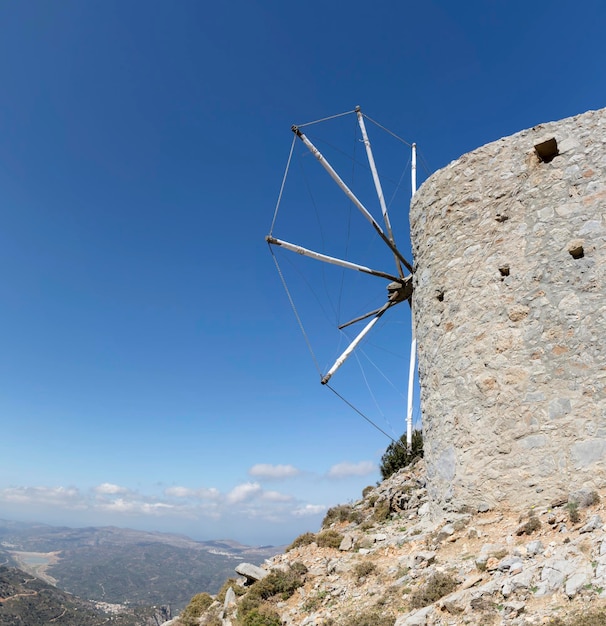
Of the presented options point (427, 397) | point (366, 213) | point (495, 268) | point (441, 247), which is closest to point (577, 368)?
point (495, 268)

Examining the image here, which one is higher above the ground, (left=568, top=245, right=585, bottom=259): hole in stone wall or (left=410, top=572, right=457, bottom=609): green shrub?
(left=568, top=245, right=585, bottom=259): hole in stone wall

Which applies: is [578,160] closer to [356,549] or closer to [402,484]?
[356,549]

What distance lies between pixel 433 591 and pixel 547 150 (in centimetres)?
891

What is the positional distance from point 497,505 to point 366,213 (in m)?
9.78

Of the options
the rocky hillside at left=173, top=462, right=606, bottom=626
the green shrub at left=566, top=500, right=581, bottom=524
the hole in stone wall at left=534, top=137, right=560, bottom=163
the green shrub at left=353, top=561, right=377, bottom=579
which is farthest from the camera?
the hole in stone wall at left=534, top=137, right=560, bottom=163

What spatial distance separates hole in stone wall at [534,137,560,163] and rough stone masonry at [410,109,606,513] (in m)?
0.03

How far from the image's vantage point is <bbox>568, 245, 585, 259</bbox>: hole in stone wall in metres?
8.27

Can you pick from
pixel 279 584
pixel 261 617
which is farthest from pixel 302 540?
→ pixel 261 617

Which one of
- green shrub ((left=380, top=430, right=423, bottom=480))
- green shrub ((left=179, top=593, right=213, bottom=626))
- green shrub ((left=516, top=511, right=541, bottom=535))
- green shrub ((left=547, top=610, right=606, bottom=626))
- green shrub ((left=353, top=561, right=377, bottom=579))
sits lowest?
green shrub ((left=179, top=593, right=213, bottom=626))

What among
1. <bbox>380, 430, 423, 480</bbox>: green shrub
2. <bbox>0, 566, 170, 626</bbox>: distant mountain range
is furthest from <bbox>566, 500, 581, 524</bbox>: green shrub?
<bbox>0, 566, 170, 626</bbox>: distant mountain range

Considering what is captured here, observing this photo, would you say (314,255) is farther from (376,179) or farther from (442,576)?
(442,576)

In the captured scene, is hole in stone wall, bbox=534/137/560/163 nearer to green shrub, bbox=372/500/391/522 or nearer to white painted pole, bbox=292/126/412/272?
white painted pole, bbox=292/126/412/272

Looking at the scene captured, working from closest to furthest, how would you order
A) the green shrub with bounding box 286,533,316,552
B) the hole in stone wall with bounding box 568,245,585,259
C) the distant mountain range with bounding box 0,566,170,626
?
the hole in stone wall with bounding box 568,245,585,259
the green shrub with bounding box 286,533,316,552
the distant mountain range with bounding box 0,566,170,626

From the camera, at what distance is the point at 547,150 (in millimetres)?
9242
